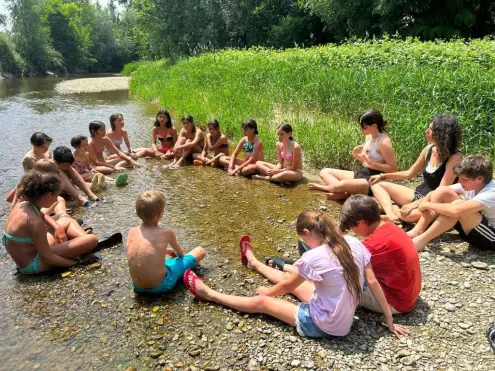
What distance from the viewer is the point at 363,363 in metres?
3.05

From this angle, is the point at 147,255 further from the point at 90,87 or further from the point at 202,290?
the point at 90,87

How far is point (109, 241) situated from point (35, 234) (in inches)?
40.9

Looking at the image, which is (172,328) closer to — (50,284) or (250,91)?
(50,284)

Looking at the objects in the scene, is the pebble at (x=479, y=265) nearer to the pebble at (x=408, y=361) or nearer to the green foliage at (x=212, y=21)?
the pebble at (x=408, y=361)

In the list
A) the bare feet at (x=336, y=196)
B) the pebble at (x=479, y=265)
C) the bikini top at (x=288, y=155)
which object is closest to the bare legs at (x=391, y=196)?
the bare feet at (x=336, y=196)

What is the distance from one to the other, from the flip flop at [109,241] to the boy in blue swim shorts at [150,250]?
1166mm

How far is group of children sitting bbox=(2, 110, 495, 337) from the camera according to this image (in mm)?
3148

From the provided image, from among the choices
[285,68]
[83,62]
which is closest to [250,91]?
[285,68]

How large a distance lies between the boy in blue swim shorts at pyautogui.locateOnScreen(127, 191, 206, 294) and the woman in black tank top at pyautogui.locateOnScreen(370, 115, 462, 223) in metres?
3.09

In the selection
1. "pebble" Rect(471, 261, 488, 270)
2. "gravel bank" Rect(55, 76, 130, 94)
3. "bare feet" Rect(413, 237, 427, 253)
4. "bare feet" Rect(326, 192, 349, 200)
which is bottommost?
"pebble" Rect(471, 261, 488, 270)

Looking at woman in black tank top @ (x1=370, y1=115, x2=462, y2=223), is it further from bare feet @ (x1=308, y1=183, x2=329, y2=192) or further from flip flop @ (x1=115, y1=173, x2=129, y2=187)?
flip flop @ (x1=115, y1=173, x2=129, y2=187)

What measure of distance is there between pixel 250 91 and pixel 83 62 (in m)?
56.8

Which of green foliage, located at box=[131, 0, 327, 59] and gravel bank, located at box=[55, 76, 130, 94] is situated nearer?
gravel bank, located at box=[55, 76, 130, 94]

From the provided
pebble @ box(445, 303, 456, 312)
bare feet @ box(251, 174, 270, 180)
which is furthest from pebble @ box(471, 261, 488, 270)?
bare feet @ box(251, 174, 270, 180)
